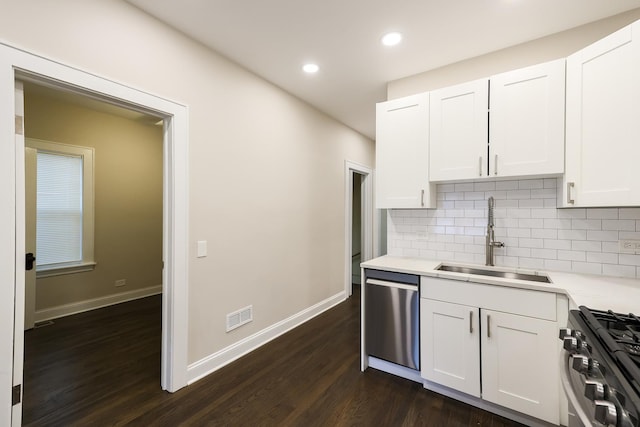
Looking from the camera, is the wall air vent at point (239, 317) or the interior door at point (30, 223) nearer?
the wall air vent at point (239, 317)

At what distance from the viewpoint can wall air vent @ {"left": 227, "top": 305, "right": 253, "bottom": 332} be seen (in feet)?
8.56

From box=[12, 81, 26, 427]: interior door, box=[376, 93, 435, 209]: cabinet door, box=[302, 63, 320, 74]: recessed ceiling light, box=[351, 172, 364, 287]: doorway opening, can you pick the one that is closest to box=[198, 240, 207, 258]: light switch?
box=[12, 81, 26, 427]: interior door

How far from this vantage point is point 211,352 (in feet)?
7.98

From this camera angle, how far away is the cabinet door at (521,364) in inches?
67.3

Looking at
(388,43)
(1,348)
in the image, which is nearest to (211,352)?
(1,348)

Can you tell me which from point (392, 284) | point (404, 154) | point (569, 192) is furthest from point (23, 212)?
point (569, 192)

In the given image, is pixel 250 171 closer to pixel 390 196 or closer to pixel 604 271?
pixel 390 196

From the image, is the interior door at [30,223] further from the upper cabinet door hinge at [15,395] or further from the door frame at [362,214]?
the door frame at [362,214]

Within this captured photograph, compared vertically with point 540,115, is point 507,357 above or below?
below

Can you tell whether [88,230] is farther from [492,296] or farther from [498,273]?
[498,273]

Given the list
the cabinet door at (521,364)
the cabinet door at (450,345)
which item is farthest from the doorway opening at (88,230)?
the cabinet door at (521,364)

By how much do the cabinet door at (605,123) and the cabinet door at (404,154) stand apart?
953mm

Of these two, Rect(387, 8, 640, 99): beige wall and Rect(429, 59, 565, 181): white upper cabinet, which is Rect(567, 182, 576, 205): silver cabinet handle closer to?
Rect(429, 59, 565, 181): white upper cabinet

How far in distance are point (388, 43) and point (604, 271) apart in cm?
235
